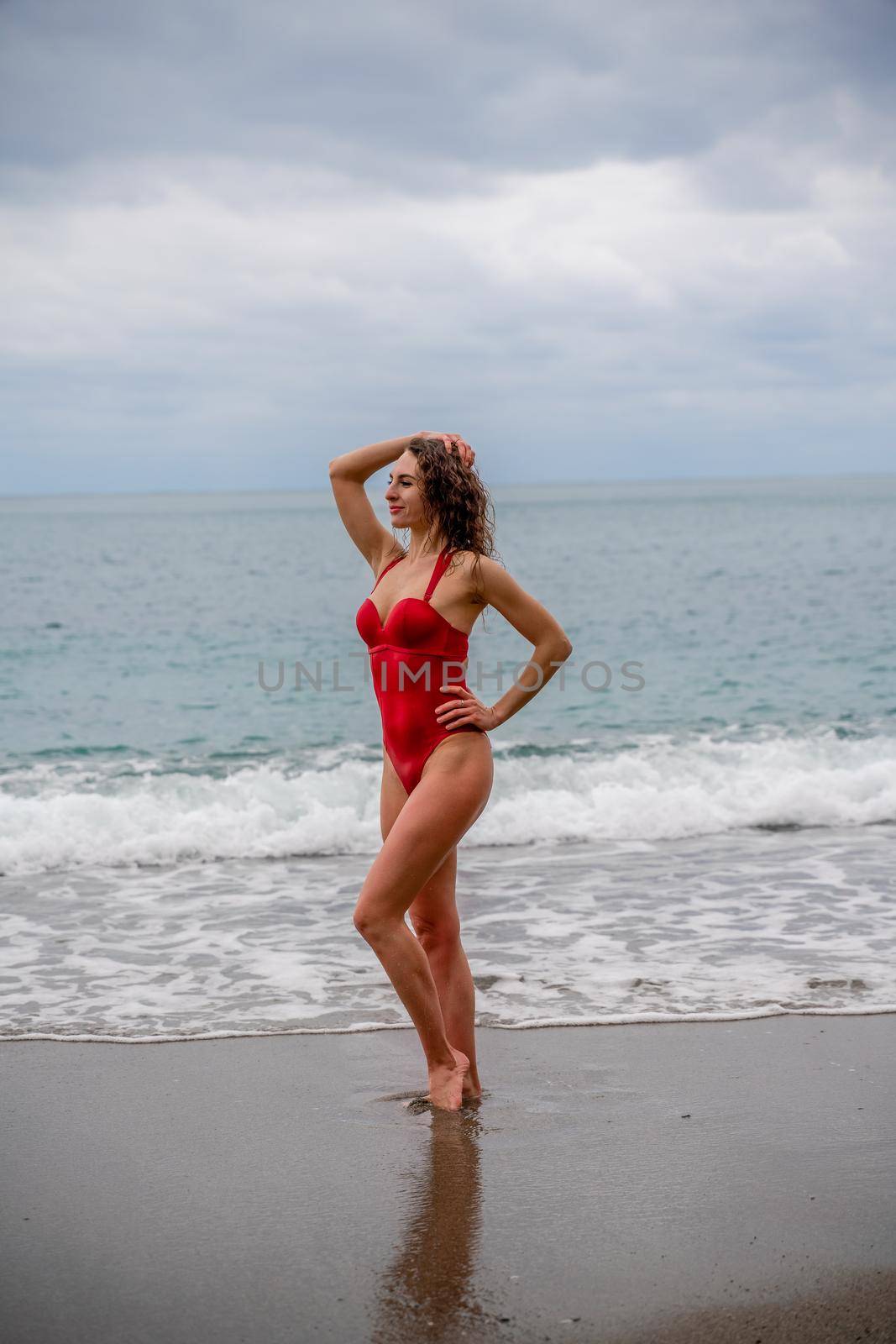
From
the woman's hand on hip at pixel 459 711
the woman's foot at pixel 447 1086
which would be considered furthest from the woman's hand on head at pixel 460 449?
the woman's foot at pixel 447 1086

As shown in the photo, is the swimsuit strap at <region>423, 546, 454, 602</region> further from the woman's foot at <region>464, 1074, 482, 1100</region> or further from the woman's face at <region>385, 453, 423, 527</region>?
the woman's foot at <region>464, 1074, 482, 1100</region>

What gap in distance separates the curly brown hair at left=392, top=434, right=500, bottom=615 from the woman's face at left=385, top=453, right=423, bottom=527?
0.02 m

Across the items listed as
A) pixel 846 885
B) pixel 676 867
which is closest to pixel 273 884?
pixel 676 867

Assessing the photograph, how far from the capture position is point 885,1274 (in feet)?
9.68

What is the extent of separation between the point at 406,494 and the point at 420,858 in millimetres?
1177

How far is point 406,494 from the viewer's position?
13.0 feet

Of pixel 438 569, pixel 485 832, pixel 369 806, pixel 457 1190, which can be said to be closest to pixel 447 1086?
pixel 457 1190

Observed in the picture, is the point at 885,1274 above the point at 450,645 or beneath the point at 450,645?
beneath

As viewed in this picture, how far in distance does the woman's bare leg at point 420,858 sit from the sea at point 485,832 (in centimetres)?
57

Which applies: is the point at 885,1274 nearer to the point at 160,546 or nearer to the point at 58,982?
the point at 58,982

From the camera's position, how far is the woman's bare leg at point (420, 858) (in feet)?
12.2

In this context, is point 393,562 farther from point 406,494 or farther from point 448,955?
point 448,955

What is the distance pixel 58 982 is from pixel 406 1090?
2248mm

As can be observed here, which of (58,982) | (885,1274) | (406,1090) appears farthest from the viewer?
(58,982)
